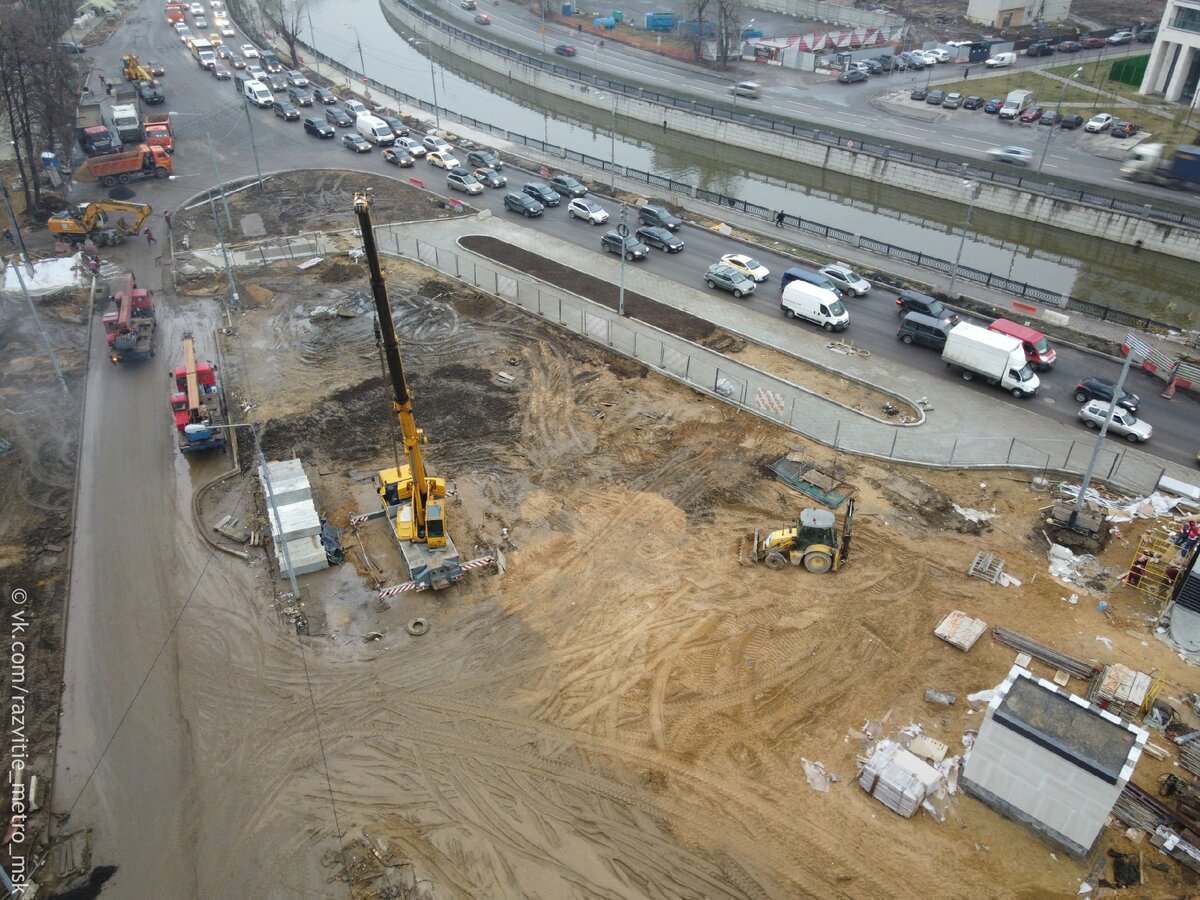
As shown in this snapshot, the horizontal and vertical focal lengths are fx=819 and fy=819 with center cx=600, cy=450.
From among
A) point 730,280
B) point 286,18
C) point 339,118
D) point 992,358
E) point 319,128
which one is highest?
point 286,18

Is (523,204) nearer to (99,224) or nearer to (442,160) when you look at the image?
(442,160)

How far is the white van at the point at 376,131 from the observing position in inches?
2661

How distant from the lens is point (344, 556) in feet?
96.4

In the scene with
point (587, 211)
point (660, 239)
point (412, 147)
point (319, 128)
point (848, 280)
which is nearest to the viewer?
point (848, 280)

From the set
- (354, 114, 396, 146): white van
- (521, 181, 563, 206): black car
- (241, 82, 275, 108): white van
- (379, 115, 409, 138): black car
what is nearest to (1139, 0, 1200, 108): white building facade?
(521, 181, 563, 206): black car

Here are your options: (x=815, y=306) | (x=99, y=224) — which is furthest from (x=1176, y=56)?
(x=99, y=224)

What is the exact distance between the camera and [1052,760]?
19734 mm

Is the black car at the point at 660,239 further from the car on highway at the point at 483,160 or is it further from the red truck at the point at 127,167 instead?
the red truck at the point at 127,167

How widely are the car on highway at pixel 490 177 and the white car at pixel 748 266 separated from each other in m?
20.8

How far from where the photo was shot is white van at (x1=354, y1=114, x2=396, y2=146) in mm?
67600

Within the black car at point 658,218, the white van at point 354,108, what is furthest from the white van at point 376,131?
the black car at point 658,218

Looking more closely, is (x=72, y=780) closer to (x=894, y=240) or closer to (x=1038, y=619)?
(x=1038, y=619)

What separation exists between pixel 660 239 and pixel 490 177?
54.9 feet

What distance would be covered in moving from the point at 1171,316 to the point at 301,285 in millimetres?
52322
